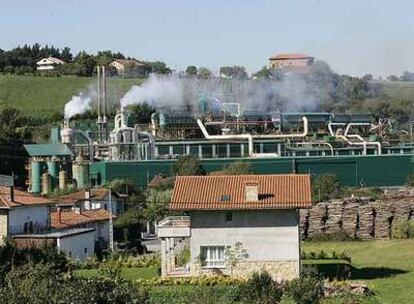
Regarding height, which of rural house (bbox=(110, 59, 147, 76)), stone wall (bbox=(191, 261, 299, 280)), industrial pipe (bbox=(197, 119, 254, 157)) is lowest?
stone wall (bbox=(191, 261, 299, 280))

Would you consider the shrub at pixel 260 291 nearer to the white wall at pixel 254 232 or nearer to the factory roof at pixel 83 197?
the white wall at pixel 254 232

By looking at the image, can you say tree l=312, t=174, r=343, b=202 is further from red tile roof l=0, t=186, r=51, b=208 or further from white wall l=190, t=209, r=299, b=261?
white wall l=190, t=209, r=299, b=261

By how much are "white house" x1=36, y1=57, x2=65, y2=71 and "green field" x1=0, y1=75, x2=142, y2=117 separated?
1615 cm

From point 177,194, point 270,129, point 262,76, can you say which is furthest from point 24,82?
point 177,194

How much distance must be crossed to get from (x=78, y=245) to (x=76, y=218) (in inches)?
270

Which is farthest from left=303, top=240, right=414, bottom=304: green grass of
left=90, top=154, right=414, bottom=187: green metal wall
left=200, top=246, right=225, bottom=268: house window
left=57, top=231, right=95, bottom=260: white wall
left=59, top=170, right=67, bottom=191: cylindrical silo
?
left=59, top=170, right=67, bottom=191: cylindrical silo

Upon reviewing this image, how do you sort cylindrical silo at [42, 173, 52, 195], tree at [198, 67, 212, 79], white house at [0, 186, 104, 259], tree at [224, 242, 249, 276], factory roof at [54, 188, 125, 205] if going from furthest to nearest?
1. tree at [198, 67, 212, 79]
2. cylindrical silo at [42, 173, 52, 195]
3. factory roof at [54, 188, 125, 205]
4. white house at [0, 186, 104, 259]
5. tree at [224, 242, 249, 276]

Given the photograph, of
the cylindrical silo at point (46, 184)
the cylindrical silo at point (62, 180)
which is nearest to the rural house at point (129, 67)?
the cylindrical silo at point (46, 184)

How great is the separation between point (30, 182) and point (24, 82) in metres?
55.8

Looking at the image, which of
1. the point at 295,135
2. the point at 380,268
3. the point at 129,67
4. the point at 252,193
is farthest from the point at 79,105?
the point at 252,193

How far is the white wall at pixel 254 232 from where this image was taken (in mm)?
32125

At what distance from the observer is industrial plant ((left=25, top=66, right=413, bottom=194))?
81.0 metres

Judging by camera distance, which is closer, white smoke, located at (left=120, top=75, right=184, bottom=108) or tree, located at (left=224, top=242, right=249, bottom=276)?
tree, located at (left=224, top=242, right=249, bottom=276)

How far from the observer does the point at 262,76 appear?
150 m
